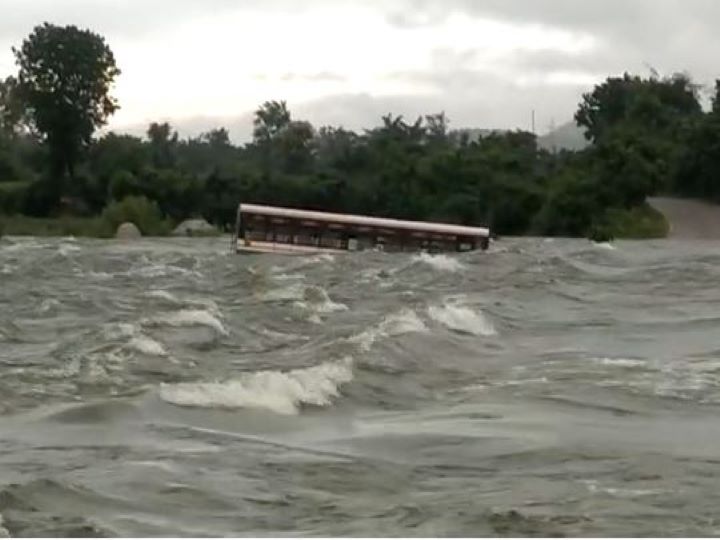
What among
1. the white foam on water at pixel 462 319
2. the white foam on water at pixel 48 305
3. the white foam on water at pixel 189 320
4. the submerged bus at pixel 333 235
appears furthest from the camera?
the submerged bus at pixel 333 235

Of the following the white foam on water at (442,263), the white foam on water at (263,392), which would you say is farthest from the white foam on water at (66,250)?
the white foam on water at (263,392)

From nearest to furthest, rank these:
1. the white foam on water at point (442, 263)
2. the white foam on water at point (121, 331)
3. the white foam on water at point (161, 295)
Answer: the white foam on water at point (121, 331) < the white foam on water at point (161, 295) < the white foam on water at point (442, 263)

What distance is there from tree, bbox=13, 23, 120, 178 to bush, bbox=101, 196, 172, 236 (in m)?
13.8

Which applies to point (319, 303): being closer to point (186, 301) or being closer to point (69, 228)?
point (186, 301)

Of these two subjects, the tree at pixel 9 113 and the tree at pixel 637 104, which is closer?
the tree at pixel 637 104

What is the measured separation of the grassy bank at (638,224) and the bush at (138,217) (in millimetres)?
19966

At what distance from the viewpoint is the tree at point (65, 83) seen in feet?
276

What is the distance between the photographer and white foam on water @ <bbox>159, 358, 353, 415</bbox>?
1202 centimetres

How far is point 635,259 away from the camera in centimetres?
3844

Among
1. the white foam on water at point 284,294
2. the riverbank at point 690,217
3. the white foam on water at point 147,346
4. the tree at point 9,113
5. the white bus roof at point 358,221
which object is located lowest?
the white foam on water at point 284,294

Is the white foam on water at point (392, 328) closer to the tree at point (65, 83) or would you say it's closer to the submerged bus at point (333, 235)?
the submerged bus at point (333, 235)

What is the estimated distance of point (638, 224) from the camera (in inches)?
2452

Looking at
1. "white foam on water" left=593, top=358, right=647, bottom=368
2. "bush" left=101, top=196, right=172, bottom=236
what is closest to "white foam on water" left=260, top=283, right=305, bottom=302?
"white foam on water" left=593, top=358, right=647, bottom=368

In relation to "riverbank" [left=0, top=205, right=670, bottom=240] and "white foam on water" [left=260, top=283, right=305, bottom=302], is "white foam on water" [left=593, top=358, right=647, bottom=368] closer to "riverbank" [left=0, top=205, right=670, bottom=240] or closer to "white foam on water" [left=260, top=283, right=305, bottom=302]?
"white foam on water" [left=260, top=283, right=305, bottom=302]
